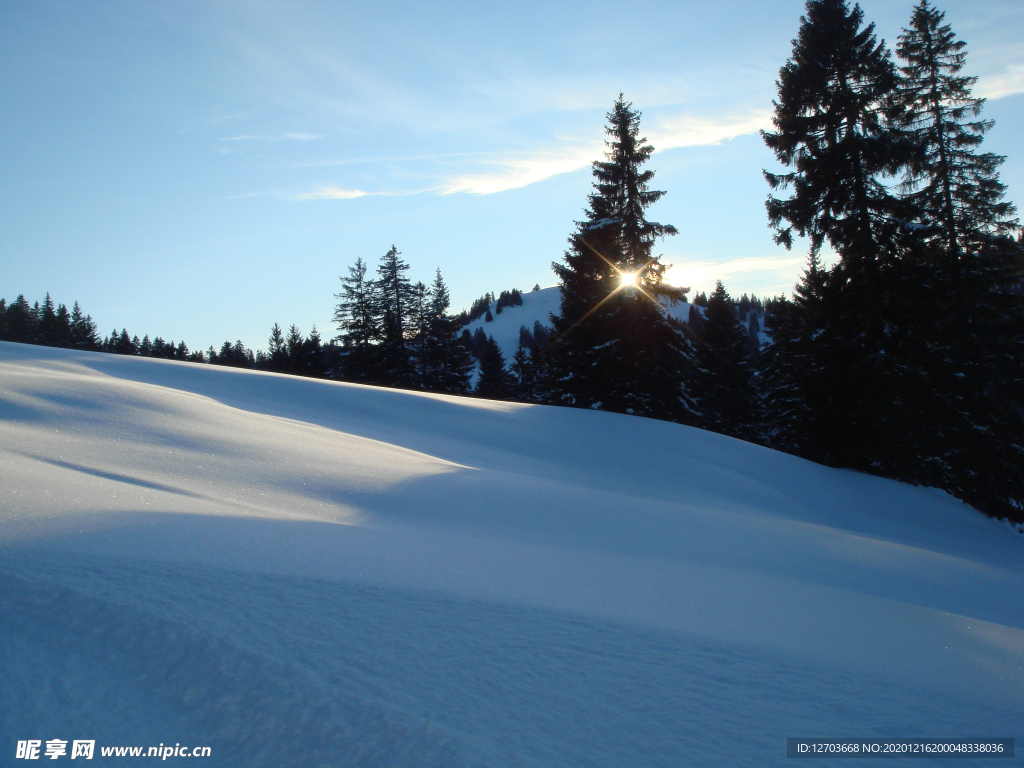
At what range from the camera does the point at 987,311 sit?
15820 mm

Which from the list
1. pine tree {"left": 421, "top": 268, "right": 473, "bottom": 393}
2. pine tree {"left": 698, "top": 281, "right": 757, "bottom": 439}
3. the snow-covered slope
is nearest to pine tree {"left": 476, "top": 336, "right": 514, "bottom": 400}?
pine tree {"left": 421, "top": 268, "right": 473, "bottom": 393}

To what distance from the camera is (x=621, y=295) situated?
23781 mm

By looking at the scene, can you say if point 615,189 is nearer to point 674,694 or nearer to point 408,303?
point 408,303

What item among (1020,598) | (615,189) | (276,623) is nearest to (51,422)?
(276,623)

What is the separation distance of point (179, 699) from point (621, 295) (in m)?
23.1

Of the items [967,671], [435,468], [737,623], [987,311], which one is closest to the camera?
[967,671]

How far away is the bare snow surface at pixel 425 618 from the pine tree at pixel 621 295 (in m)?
17.2

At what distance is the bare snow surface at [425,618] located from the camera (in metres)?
1.98

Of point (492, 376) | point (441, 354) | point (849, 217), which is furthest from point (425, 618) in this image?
point (492, 376)

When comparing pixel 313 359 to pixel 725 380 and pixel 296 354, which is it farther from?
pixel 725 380

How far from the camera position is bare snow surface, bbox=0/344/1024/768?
1.98 m

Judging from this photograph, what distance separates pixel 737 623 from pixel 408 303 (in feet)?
111

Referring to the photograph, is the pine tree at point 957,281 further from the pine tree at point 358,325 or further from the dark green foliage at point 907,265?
the pine tree at point 358,325

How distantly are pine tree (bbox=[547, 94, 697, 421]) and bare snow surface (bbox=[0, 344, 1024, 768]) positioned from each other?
1719cm
